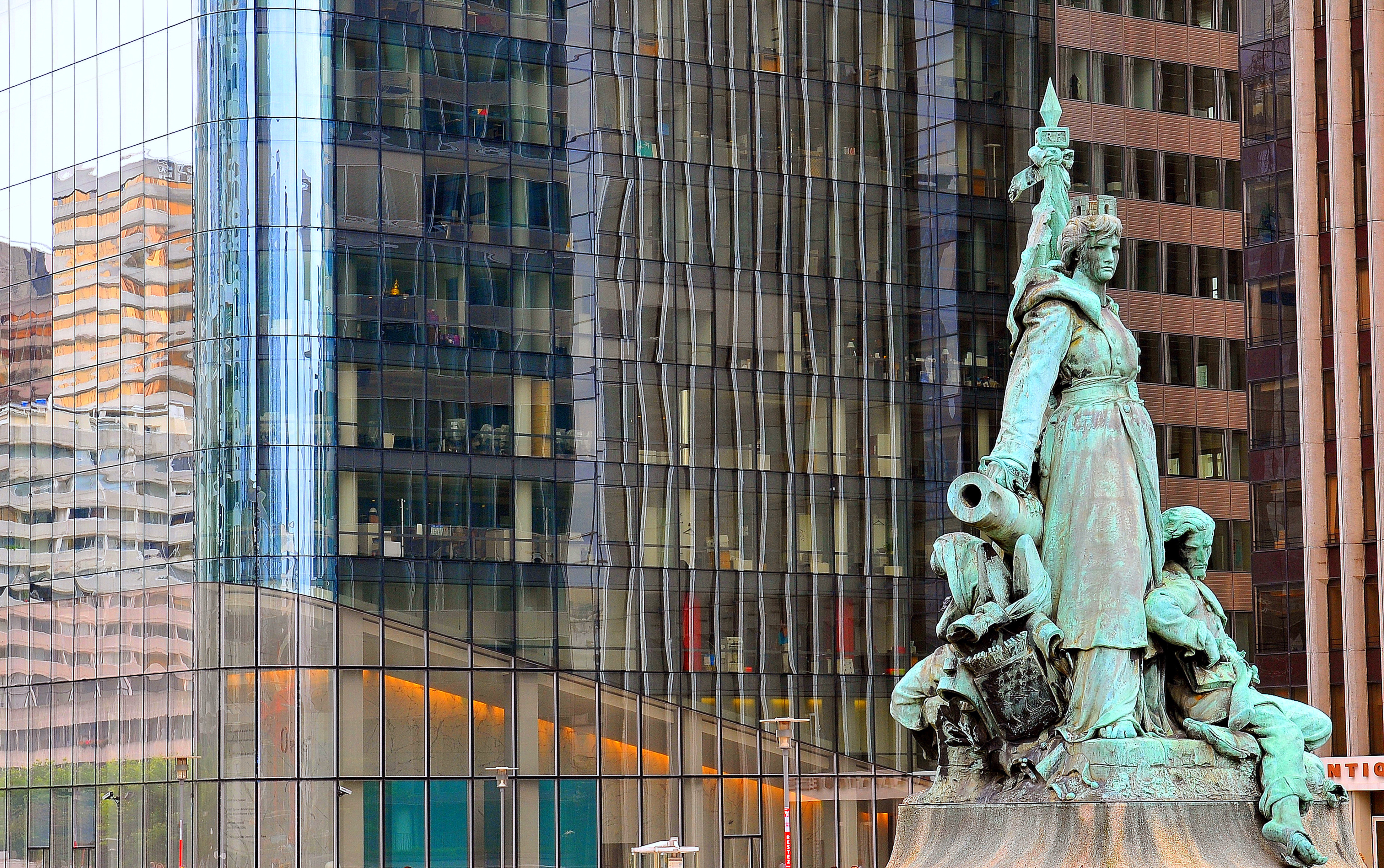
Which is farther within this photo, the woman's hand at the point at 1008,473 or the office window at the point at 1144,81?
the office window at the point at 1144,81

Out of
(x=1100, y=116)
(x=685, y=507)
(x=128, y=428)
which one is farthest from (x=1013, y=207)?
(x=128, y=428)

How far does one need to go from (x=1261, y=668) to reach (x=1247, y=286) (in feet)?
37.3

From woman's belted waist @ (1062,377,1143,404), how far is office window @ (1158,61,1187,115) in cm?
6450

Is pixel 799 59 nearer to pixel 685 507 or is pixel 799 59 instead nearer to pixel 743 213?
pixel 743 213

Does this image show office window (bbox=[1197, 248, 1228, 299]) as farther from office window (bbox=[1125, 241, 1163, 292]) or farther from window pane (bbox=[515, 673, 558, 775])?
window pane (bbox=[515, 673, 558, 775])

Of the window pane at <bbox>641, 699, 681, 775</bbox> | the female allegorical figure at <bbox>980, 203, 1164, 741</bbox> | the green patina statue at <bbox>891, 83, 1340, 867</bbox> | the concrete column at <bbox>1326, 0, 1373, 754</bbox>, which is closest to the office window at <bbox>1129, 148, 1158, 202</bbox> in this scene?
the concrete column at <bbox>1326, 0, 1373, 754</bbox>

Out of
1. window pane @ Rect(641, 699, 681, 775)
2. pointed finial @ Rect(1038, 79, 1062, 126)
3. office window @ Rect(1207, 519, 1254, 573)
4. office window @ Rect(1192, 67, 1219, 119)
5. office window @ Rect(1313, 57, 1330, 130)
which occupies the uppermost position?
office window @ Rect(1192, 67, 1219, 119)

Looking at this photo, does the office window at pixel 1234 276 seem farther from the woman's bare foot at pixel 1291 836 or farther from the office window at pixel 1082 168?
the woman's bare foot at pixel 1291 836

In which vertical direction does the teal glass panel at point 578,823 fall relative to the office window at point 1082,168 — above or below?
below

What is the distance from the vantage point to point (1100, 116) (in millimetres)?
78312

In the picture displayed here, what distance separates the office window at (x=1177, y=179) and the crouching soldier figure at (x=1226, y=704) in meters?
63.7

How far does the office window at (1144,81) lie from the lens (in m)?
79.1

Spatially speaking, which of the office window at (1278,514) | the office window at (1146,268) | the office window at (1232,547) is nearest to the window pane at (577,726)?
the office window at (1278,514)

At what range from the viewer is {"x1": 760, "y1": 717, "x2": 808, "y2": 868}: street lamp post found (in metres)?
53.7
